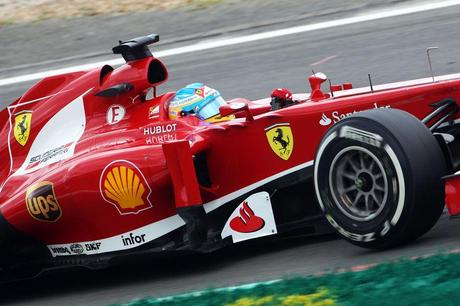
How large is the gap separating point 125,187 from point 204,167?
520 mm

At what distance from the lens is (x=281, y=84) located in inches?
432

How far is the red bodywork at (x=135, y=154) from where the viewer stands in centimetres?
589

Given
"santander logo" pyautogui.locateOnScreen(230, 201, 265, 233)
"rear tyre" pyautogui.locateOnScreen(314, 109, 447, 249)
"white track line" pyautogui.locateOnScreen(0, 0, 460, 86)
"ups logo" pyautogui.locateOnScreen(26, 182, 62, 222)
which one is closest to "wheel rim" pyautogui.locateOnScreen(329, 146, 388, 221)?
"rear tyre" pyautogui.locateOnScreen(314, 109, 447, 249)

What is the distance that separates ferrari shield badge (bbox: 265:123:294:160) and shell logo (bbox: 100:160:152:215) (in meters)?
0.85

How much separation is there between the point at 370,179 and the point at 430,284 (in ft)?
3.24

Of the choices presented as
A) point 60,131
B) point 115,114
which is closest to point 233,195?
point 115,114

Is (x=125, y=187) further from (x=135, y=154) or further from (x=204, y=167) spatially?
(x=204, y=167)

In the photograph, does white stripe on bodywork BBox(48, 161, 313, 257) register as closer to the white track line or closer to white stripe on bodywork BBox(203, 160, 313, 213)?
A: white stripe on bodywork BBox(203, 160, 313, 213)

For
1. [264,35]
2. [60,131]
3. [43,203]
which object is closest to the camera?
[43,203]

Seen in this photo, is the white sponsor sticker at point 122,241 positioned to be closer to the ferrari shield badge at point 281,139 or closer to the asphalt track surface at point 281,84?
the asphalt track surface at point 281,84

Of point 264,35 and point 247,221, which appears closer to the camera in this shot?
point 247,221

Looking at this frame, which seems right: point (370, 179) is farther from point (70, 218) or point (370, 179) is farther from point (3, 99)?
point (3, 99)

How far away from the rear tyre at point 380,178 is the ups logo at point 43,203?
1.93 m

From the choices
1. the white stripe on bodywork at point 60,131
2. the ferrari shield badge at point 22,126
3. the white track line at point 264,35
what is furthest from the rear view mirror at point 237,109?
the white track line at point 264,35
